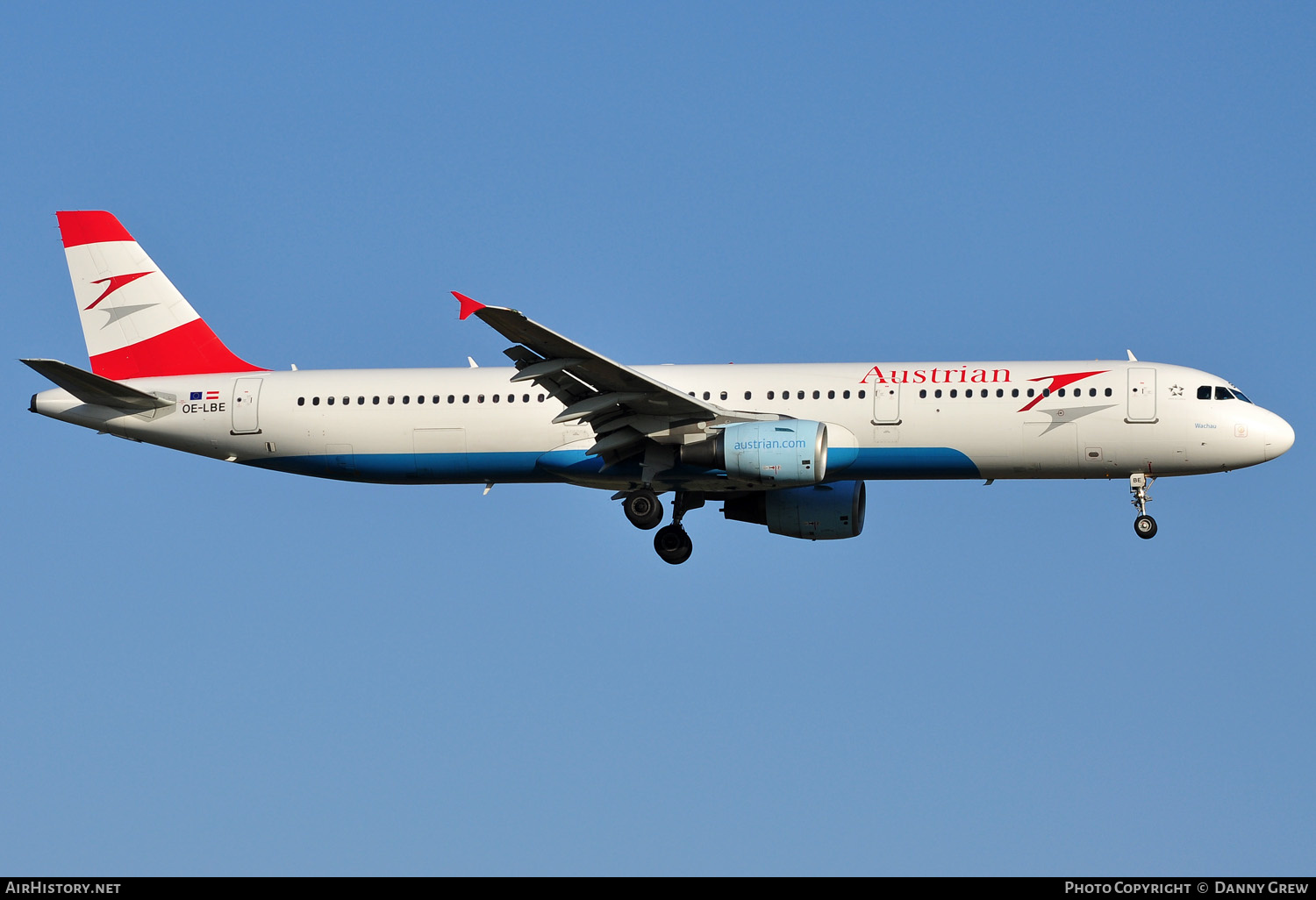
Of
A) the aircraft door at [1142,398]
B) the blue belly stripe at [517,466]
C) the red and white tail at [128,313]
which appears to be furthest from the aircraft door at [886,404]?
the red and white tail at [128,313]

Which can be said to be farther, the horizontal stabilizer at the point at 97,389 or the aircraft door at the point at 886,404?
the horizontal stabilizer at the point at 97,389

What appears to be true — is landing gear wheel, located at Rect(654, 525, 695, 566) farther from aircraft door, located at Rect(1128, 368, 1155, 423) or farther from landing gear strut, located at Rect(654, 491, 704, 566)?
aircraft door, located at Rect(1128, 368, 1155, 423)

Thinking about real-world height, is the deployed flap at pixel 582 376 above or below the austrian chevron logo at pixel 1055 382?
below

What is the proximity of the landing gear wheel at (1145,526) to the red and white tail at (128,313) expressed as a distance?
22.7 m

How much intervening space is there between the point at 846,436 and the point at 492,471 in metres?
8.79

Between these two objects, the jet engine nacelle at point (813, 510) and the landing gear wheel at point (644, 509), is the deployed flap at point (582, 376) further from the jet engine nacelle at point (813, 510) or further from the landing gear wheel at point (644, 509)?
the jet engine nacelle at point (813, 510)

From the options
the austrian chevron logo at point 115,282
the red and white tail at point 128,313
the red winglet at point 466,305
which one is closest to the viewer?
the red winglet at point 466,305

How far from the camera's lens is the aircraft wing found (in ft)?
124

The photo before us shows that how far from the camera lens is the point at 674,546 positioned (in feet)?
143

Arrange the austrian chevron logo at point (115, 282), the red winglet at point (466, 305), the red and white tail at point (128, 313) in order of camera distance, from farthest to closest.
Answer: the austrian chevron logo at point (115, 282), the red and white tail at point (128, 313), the red winglet at point (466, 305)

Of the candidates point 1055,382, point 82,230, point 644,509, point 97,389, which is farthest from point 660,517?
point 82,230

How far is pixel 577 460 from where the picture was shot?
41688 millimetres

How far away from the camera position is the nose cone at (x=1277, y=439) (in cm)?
3981

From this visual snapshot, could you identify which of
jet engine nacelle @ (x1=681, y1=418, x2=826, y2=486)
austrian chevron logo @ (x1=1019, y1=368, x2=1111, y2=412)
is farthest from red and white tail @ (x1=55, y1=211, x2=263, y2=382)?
austrian chevron logo @ (x1=1019, y1=368, x2=1111, y2=412)
